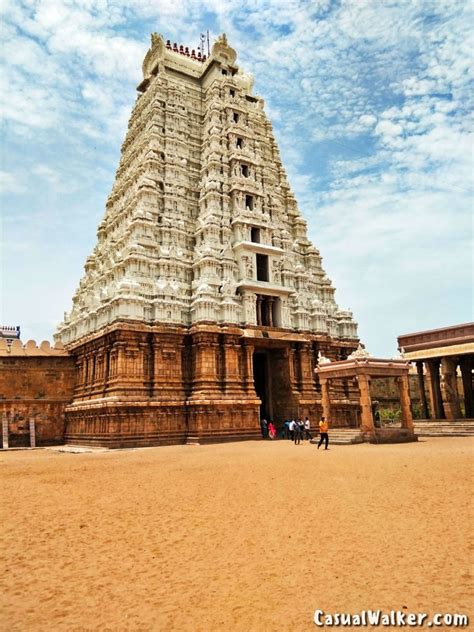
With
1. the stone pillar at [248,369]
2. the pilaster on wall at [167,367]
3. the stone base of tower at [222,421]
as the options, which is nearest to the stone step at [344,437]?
the stone base of tower at [222,421]

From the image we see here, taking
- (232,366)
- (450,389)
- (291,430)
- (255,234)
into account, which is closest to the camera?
(291,430)

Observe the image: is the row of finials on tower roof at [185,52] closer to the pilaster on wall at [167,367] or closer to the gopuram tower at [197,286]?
the gopuram tower at [197,286]

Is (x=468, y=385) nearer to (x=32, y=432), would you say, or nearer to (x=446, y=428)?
(x=446, y=428)

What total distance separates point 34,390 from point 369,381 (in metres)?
21.7

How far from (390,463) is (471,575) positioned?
882 cm

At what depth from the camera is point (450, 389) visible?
29.0 meters

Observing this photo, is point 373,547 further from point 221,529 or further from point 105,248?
point 105,248

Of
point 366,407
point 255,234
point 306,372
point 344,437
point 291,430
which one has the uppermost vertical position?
point 255,234

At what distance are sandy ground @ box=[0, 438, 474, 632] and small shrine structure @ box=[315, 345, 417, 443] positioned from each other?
953cm

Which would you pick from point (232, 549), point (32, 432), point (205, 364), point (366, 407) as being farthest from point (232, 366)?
point (232, 549)

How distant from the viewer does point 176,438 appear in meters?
25.9

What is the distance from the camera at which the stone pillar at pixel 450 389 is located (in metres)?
29.0

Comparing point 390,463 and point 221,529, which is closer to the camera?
point 221,529

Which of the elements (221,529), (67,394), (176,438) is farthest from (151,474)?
(67,394)
